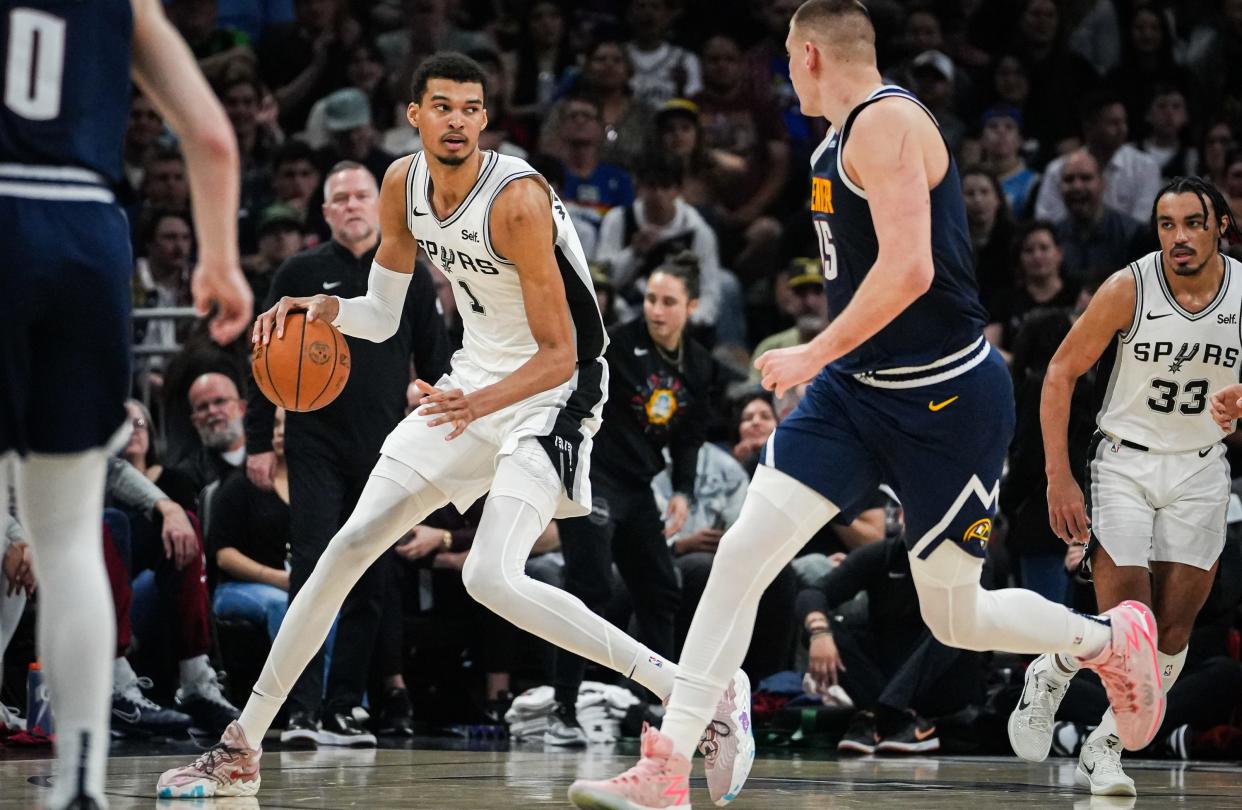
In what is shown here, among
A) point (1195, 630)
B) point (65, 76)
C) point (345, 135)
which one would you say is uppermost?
point (345, 135)

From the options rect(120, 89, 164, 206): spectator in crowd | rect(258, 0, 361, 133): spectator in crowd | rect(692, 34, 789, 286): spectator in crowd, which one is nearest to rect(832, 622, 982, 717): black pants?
rect(692, 34, 789, 286): spectator in crowd

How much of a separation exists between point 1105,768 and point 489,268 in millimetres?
2904

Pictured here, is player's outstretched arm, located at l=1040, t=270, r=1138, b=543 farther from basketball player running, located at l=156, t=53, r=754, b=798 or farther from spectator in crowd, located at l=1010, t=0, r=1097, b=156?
spectator in crowd, located at l=1010, t=0, r=1097, b=156

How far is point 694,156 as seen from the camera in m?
13.0

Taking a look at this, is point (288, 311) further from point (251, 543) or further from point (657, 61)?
point (657, 61)

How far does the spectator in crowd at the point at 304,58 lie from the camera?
1388 centimetres

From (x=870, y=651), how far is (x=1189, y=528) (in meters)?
2.63

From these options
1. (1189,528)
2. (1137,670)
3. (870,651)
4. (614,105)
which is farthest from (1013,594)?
(614,105)

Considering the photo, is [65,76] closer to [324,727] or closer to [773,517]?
[773,517]

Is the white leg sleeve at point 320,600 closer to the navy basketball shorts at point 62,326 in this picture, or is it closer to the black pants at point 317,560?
the navy basketball shorts at point 62,326

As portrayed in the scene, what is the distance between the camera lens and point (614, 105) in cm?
1344

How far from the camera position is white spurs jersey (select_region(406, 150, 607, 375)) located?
5.99 m

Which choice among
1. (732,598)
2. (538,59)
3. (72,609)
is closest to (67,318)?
(72,609)

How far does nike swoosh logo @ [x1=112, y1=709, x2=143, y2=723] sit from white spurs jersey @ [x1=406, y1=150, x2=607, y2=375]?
3313mm
